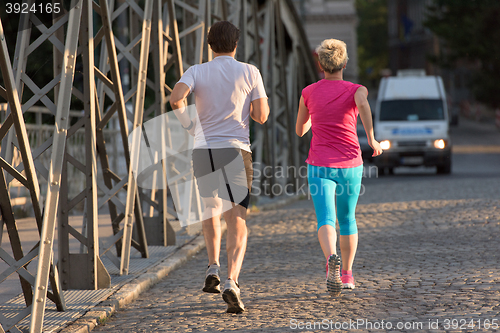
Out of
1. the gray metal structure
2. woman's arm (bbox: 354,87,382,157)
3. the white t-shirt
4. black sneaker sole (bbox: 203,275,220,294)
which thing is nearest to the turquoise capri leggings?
woman's arm (bbox: 354,87,382,157)

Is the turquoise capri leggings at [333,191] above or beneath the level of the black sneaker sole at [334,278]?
above

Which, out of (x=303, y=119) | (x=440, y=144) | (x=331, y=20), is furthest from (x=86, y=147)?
(x=331, y=20)

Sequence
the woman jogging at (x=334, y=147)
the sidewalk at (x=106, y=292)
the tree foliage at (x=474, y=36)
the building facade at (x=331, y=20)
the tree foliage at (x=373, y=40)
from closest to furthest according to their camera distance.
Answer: the sidewalk at (x=106, y=292) → the woman jogging at (x=334, y=147) → the tree foliage at (x=474, y=36) → the building facade at (x=331, y=20) → the tree foliage at (x=373, y=40)

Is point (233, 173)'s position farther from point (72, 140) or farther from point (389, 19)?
point (389, 19)

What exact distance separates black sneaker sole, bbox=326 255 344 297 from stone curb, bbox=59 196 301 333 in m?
1.45

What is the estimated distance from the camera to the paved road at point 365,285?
4836 mm

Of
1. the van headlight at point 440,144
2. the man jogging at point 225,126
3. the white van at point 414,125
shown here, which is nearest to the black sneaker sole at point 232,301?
the man jogging at point 225,126

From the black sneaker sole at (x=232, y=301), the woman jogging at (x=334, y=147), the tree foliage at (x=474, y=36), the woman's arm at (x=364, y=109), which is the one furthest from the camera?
the tree foliage at (x=474, y=36)

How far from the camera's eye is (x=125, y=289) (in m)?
5.95

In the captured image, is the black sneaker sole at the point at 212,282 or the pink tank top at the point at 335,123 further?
the pink tank top at the point at 335,123

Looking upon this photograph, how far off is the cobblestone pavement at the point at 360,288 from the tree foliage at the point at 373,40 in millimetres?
86261

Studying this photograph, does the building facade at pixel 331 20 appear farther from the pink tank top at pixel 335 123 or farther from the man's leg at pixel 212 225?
the man's leg at pixel 212 225

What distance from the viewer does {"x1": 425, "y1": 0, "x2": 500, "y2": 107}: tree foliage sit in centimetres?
4088

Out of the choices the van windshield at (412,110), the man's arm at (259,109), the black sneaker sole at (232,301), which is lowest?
the van windshield at (412,110)
